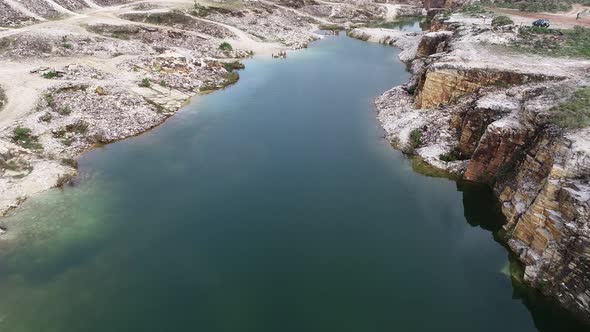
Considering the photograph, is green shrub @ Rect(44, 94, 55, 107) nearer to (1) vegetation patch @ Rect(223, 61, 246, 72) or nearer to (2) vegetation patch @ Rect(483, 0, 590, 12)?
(1) vegetation patch @ Rect(223, 61, 246, 72)

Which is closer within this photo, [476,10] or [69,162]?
[69,162]

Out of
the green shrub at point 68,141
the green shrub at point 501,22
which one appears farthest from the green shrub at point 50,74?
the green shrub at point 501,22

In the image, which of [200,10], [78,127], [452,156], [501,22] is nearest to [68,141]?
[78,127]

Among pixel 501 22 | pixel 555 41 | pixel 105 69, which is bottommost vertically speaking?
pixel 105 69

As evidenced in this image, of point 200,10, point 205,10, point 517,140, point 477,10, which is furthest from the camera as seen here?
point 205,10

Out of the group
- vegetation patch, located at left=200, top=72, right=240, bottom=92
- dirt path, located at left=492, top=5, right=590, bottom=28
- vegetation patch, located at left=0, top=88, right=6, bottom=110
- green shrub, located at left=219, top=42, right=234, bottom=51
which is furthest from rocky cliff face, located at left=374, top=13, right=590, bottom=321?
vegetation patch, located at left=0, top=88, right=6, bottom=110

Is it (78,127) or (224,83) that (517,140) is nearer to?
(224,83)

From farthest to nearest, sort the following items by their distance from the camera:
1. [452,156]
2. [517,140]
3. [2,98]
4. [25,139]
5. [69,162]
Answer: [2,98]
[452,156]
[25,139]
[69,162]
[517,140]
